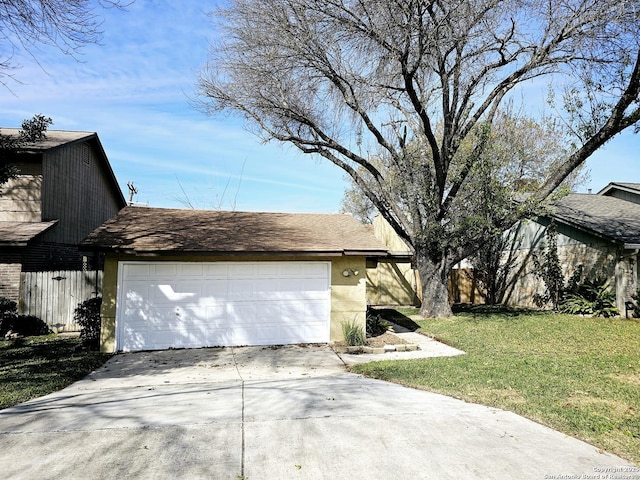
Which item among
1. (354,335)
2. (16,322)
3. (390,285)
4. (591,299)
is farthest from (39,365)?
(591,299)

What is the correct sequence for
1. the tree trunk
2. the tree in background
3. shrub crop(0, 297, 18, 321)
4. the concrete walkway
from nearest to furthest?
the tree in background, the concrete walkway, shrub crop(0, 297, 18, 321), the tree trunk

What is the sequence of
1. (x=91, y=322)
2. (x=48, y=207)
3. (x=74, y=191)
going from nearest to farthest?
(x=91, y=322) < (x=48, y=207) < (x=74, y=191)

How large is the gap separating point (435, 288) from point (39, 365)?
37.0 feet

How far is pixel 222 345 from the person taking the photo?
34.9 feet

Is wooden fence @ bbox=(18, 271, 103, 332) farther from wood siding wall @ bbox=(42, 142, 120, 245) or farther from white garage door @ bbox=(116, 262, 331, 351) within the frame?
white garage door @ bbox=(116, 262, 331, 351)

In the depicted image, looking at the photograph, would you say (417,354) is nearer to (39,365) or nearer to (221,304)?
(221,304)

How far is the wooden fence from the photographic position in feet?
41.5

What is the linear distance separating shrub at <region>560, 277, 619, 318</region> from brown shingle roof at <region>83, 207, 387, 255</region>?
7.88 meters

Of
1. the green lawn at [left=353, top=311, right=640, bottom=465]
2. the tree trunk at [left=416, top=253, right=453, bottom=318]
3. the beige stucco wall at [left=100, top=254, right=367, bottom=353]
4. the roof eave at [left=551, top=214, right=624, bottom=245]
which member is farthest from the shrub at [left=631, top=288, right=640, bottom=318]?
the beige stucco wall at [left=100, top=254, right=367, bottom=353]

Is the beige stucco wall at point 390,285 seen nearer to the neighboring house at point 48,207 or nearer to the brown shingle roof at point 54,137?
the neighboring house at point 48,207

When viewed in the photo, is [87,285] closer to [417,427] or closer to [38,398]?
[38,398]

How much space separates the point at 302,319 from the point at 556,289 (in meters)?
9.89

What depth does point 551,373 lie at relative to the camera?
7566 millimetres

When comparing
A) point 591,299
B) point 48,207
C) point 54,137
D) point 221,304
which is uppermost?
point 54,137
